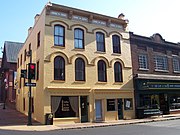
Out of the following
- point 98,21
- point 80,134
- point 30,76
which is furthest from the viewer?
point 98,21

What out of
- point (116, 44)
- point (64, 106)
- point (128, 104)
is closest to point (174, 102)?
point (128, 104)

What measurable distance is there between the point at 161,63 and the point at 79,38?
1161 cm

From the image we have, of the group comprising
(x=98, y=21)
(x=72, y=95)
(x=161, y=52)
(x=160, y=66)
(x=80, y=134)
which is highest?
(x=98, y=21)

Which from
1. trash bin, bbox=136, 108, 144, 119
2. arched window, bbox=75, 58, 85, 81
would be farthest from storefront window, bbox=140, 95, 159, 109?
arched window, bbox=75, 58, 85, 81

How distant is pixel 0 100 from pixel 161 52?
39.1 m

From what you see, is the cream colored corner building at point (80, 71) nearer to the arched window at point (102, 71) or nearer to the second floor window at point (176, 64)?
the arched window at point (102, 71)

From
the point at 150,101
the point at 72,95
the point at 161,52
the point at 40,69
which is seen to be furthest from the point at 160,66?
the point at 40,69

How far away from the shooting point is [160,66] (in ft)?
91.1

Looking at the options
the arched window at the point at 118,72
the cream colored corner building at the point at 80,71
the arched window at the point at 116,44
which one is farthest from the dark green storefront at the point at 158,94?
the arched window at the point at 116,44

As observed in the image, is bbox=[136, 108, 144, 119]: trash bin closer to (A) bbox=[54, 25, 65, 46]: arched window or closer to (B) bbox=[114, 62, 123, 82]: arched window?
(B) bbox=[114, 62, 123, 82]: arched window

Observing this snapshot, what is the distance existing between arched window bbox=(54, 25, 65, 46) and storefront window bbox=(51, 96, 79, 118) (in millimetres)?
4954

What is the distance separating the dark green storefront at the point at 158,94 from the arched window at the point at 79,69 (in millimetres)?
6418

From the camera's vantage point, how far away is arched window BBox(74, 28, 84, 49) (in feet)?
71.8

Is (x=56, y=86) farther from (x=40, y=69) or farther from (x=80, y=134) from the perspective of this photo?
(x=80, y=134)
